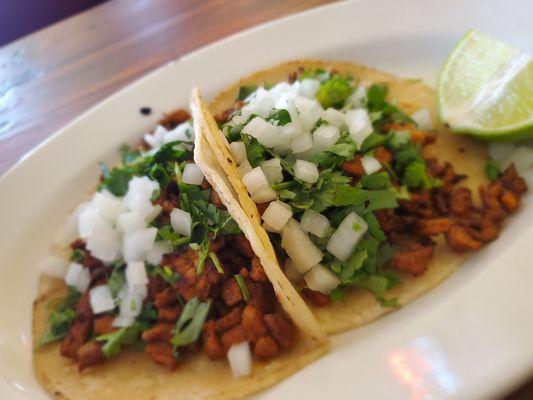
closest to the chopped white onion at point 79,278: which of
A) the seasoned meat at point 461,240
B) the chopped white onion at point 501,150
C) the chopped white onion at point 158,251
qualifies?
the chopped white onion at point 158,251

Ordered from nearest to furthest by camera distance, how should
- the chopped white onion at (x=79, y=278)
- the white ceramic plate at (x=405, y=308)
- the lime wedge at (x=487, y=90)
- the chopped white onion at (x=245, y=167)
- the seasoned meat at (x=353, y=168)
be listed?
the white ceramic plate at (x=405, y=308)
the chopped white onion at (x=245, y=167)
the seasoned meat at (x=353, y=168)
the lime wedge at (x=487, y=90)
the chopped white onion at (x=79, y=278)

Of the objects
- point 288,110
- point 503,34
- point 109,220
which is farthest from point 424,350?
point 503,34

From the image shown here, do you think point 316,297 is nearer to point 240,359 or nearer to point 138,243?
point 240,359

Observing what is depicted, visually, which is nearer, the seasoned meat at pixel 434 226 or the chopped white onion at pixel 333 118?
the seasoned meat at pixel 434 226

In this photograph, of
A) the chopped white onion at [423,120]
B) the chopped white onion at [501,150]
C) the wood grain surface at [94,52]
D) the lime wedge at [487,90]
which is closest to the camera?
the lime wedge at [487,90]

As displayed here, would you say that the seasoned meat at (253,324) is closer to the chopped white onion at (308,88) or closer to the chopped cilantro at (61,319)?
the chopped cilantro at (61,319)

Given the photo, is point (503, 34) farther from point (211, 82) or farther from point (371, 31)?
point (211, 82)

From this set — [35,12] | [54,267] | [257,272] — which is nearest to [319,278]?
[257,272]

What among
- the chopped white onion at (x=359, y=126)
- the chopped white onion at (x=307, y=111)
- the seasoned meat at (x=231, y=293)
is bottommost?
the seasoned meat at (x=231, y=293)
